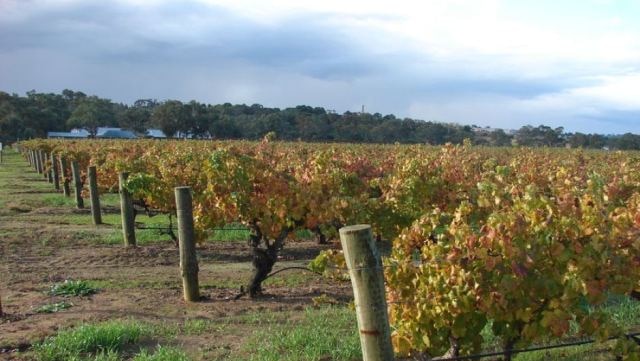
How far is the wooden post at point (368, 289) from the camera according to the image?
3188 mm

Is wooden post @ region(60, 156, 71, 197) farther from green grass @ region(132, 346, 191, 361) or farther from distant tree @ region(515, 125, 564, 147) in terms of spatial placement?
distant tree @ region(515, 125, 564, 147)

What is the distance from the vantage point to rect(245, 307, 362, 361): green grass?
5.45 metres

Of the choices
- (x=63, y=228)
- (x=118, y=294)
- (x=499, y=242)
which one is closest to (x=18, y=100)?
(x=63, y=228)

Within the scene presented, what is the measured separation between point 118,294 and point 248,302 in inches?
66.5

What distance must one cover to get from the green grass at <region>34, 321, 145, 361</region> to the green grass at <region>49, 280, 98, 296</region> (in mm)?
2022

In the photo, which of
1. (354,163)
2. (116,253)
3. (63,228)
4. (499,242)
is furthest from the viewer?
(63,228)

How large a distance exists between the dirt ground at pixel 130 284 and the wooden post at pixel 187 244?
0.19 m

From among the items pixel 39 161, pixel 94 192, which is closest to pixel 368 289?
pixel 94 192

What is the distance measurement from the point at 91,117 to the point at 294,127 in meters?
35.2

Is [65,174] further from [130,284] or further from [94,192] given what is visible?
[130,284]

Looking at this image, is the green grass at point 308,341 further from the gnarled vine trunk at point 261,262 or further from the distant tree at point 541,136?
the distant tree at point 541,136

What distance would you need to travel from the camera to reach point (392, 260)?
4.11 meters

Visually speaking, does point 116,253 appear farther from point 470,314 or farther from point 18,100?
point 18,100

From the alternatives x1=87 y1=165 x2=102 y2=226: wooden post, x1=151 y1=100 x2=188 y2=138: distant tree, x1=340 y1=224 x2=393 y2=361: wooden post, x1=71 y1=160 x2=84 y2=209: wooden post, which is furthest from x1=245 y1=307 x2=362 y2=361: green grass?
x1=151 y1=100 x2=188 y2=138: distant tree
